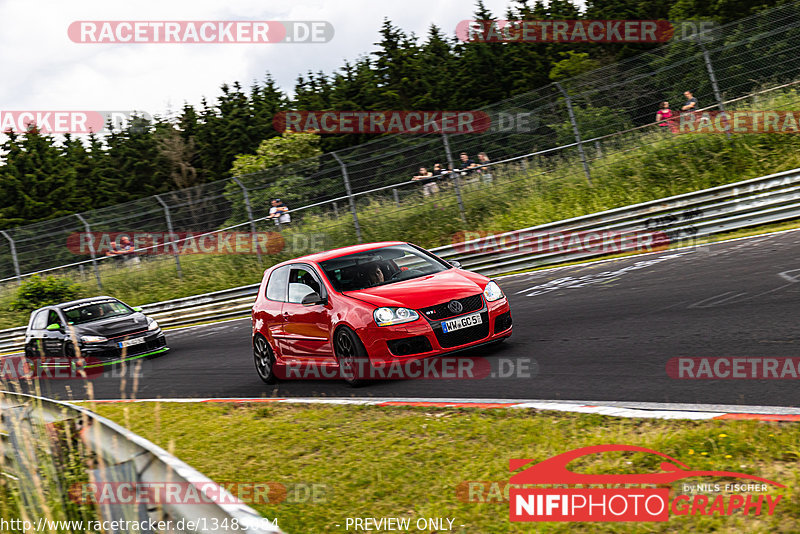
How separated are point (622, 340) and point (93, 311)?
11725mm

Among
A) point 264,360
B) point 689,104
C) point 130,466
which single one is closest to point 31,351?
point 264,360

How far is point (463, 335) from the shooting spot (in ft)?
28.0

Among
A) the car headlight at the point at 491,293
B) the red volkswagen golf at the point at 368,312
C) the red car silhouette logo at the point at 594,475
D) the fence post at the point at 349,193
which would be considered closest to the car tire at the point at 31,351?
the fence post at the point at 349,193

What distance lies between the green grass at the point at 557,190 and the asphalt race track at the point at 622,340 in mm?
3481

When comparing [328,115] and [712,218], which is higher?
[328,115]

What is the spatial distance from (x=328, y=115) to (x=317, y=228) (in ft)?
141

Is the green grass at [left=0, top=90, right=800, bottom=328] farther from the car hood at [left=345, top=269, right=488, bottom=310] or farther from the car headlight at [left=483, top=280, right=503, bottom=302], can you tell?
the car hood at [left=345, top=269, right=488, bottom=310]

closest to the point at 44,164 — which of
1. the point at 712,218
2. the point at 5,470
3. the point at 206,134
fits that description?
the point at 206,134

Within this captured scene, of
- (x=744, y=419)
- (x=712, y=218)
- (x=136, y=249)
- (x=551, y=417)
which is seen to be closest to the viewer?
(x=744, y=419)

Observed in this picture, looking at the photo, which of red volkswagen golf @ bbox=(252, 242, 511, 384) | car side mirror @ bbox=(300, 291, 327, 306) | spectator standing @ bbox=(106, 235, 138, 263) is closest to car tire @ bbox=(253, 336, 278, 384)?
red volkswagen golf @ bbox=(252, 242, 511, 384)

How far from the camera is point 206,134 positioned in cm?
6850

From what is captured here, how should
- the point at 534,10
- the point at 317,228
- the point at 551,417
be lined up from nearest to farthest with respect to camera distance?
the point at 551,417 < the point at 317,228 < the point at 534,10

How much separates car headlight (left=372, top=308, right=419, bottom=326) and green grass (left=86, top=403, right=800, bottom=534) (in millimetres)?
1124

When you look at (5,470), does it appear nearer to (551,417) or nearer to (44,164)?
(551,417)
